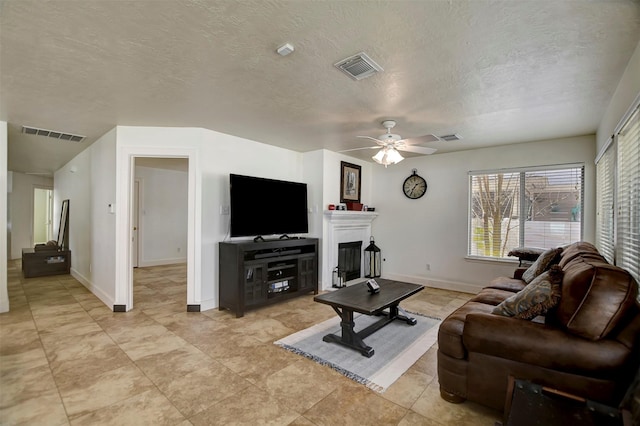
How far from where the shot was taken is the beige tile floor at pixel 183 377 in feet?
6.30

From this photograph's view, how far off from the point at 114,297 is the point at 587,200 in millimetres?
6340

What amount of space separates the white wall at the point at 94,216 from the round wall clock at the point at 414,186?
462 cm

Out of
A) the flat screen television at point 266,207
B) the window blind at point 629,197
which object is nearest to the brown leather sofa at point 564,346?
the window blind at point 629,197

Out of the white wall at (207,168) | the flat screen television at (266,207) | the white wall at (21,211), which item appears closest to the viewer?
the white wall at (207,168)

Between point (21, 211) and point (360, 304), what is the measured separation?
980cm

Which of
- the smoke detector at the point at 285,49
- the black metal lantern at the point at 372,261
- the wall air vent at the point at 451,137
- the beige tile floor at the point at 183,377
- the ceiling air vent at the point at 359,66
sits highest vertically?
the ceiling air vent at the point at 359,66

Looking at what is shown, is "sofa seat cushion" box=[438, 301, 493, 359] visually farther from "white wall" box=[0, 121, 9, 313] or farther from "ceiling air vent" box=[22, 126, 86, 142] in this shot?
"ceiling air vent" box=[22, 126, 86, 142]

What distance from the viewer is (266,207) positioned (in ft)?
14.3

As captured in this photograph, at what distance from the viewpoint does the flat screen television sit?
403 centimetres

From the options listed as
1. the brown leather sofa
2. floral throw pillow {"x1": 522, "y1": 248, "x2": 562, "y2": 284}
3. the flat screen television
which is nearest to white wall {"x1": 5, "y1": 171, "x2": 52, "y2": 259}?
the flat screen television

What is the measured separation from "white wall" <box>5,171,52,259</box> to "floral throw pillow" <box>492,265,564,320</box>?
32.2 ft

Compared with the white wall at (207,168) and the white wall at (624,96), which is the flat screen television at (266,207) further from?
the white wall at (624,96)

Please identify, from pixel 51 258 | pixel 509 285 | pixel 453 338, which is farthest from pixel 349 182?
pixel 51 258

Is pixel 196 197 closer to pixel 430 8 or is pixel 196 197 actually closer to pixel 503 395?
pixel 430 8
